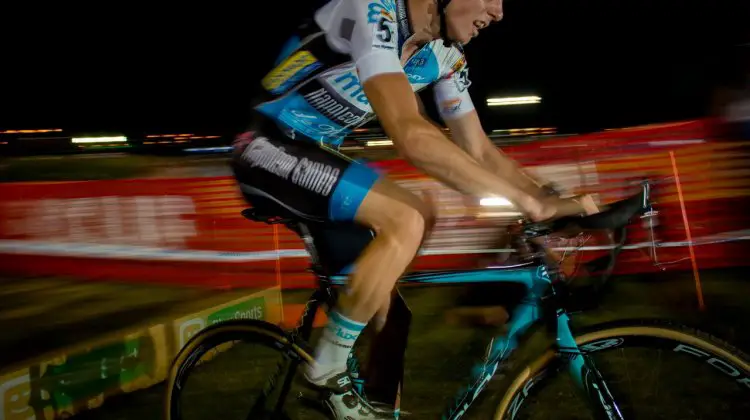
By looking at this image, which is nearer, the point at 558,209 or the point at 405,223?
the point at 558,209

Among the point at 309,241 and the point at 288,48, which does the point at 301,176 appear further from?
the point at 288,48

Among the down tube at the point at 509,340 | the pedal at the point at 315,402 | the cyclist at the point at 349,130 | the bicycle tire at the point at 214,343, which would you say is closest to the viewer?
the cyclist at the point at 349,130

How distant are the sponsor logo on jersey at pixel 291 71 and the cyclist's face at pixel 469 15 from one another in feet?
1.70

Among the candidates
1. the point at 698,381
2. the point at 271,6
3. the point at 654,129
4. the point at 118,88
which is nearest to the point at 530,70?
the point at 271,6

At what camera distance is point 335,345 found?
2.23m

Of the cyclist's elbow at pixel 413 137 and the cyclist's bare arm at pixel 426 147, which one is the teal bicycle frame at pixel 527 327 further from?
the cyclist's elbow at pixel 413 137

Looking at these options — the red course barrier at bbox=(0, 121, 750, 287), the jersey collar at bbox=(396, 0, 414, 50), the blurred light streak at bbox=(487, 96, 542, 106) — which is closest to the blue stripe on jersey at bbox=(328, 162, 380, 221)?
the jersey collar at bbox=(396, 0, 414, 50)

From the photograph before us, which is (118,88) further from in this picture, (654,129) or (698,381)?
(698,381)

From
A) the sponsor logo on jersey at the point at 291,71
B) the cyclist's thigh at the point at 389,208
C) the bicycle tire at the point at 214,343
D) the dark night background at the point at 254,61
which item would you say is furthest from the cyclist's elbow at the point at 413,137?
the dark night background at the point at 254,61

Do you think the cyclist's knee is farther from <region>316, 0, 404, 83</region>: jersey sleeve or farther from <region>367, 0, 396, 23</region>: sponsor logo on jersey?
<region>367, 0, 396, 23</region>: sponsor logo on jersey

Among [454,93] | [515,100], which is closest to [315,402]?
[454,93]

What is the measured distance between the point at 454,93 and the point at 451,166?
0.85 meters

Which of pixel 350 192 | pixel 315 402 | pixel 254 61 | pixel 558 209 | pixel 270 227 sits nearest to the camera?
pixel 558 209

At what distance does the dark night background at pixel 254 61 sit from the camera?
33969 millimetres
